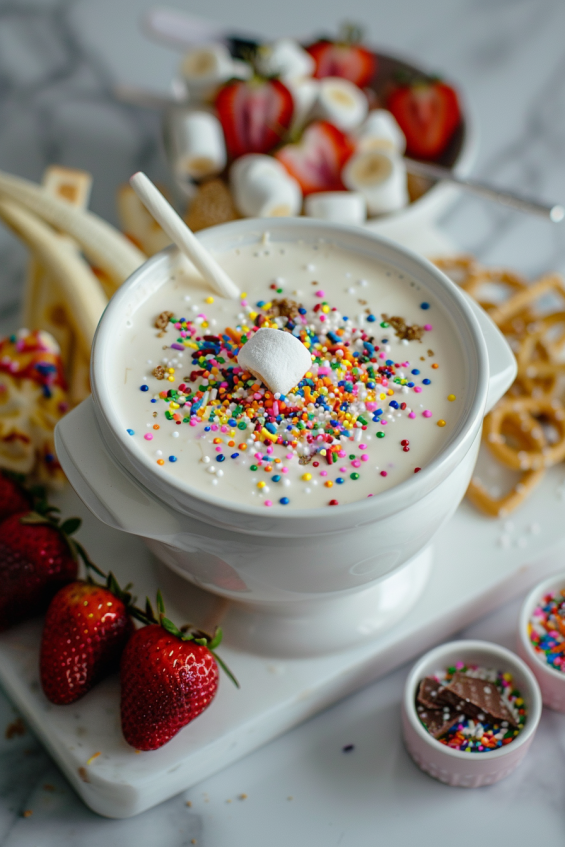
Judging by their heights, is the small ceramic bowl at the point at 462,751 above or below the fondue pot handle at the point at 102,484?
below

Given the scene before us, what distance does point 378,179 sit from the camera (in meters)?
1.85

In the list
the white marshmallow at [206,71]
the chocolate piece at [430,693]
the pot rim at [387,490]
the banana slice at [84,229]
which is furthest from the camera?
the white marshmallow at [206,71]

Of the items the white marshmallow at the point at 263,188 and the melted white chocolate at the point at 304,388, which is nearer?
the melted white chocolate at the point at 304,388

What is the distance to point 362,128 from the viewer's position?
196cm

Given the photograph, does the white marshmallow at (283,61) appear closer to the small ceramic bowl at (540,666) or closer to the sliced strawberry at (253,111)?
the sliced strawberry at (253,111)

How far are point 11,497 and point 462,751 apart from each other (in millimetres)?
763

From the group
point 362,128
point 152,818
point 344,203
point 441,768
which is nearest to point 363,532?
point 441,768

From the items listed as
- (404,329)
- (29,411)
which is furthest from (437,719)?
(29,411)

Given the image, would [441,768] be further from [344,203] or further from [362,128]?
[362,128]

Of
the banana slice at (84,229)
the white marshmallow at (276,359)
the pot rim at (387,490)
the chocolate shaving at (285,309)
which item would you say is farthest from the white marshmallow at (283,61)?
the white marshmallow at (276,359)

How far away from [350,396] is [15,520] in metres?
0.54

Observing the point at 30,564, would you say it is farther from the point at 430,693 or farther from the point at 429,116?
the point at 429,116

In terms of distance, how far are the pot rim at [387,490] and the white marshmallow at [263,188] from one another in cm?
52

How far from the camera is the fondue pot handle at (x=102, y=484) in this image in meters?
1.04
